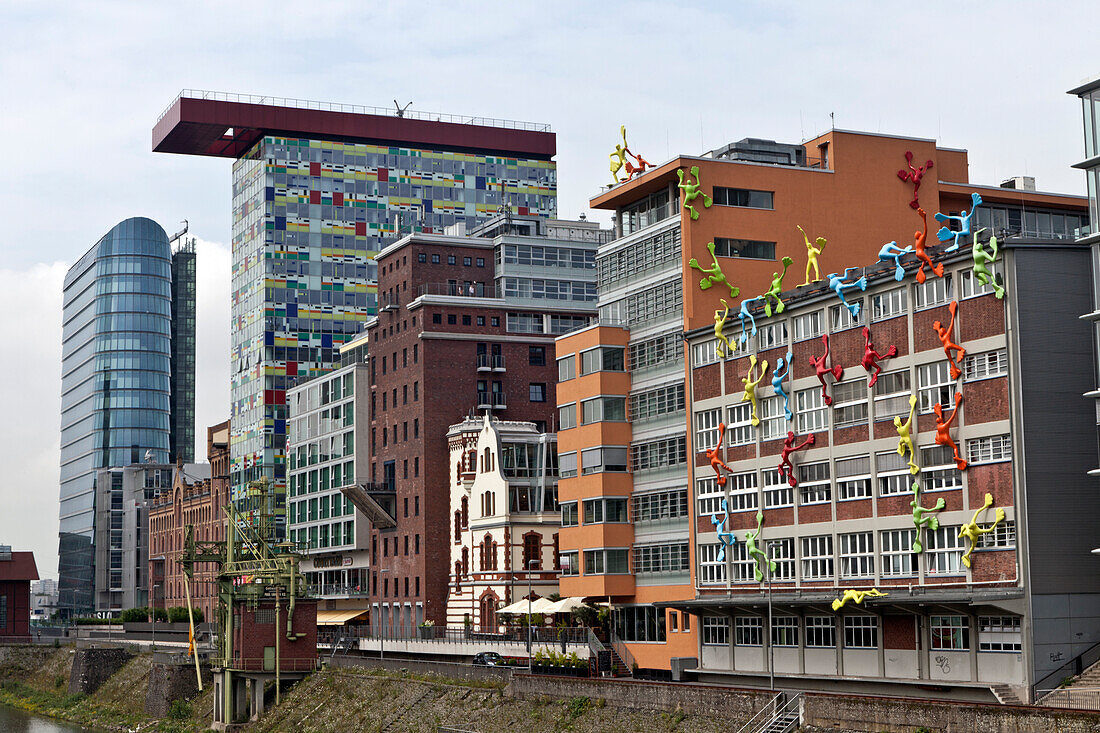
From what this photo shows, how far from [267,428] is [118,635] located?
29.1m

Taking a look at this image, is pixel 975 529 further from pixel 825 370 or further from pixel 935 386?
pixel 825 370

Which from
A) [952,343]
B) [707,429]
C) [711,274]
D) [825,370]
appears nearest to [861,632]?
[825,370]

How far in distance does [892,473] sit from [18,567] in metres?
141

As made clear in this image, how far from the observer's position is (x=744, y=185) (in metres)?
84.6

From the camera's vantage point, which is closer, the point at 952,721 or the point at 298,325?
the point at 952,721

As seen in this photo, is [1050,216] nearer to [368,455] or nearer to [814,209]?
[814,209]

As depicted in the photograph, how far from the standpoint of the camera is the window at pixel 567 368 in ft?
299

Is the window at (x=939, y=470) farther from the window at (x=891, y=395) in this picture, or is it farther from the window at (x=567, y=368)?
the window at (x=567, y=368)

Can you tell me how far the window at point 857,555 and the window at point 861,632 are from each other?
2079 mm

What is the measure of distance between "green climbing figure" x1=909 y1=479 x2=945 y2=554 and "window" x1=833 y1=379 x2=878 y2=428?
5003 mm

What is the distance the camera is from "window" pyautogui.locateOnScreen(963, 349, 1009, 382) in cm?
5925

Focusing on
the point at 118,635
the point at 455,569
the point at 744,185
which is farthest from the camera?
the point at 118,635

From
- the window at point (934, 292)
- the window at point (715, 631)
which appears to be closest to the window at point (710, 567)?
the window at point (715, 631)

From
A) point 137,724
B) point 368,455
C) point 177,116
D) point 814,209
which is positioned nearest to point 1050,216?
point 814,209
